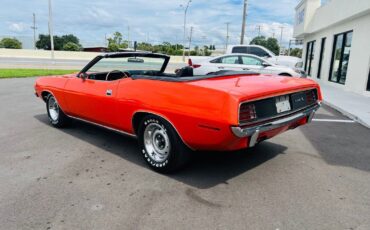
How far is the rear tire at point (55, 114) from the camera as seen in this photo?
5532mm

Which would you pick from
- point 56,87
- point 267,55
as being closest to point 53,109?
point 56,87

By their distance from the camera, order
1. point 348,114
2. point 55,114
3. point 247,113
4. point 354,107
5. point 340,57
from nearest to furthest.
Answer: point 247,113 < point 55,114 < point 348,114 < point 354,107 < point 340,57

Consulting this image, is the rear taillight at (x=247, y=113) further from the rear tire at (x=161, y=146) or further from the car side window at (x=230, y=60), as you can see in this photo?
the car side window at (x=230, y=60)

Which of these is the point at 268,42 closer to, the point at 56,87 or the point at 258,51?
the point at 258,51

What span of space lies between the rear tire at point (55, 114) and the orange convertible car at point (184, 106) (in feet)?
2.22

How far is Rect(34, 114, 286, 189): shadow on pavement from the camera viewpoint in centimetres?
361

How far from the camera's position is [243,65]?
11625mm

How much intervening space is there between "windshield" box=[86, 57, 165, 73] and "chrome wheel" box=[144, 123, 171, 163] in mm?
1494

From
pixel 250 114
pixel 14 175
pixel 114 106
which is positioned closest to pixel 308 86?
pixel 250 114

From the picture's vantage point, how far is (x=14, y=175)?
3611 millimetres

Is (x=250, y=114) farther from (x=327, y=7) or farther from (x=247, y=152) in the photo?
(x=327, y=7)

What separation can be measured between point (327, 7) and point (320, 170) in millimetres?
15194

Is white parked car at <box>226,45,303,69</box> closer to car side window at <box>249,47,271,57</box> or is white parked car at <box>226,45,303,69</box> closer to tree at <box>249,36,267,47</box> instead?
car side window at <box>249,47,271,57</box>

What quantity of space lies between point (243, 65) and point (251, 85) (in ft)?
27.8
